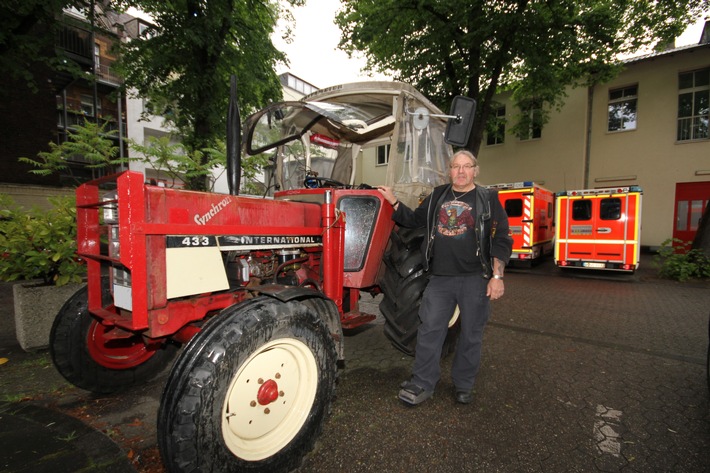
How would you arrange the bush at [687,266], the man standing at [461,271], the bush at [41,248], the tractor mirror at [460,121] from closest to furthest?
the man standing at [461,271] < the tractor mirror at [460,121] < the bush at [41,248] < the bush at [687,266]

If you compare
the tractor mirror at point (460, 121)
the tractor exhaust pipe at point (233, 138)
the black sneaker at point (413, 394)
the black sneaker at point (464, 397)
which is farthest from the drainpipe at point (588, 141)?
the tractor exhaust pipe at point (233, 138)

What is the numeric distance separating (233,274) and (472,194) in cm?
194

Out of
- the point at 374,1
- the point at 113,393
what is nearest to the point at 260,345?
the point at 113,393

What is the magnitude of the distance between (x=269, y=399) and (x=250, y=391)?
0.12m

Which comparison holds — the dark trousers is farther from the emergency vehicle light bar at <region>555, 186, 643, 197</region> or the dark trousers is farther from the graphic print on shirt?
the emergency vehicle light bar at <region>555, 186, 643, 197</region>

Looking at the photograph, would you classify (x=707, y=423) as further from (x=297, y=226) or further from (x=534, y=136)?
(x=534, y=136)

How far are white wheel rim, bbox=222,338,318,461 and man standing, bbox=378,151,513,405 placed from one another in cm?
99

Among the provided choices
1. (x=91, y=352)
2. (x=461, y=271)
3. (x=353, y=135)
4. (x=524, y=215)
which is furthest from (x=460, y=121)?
(x=524, y=215)

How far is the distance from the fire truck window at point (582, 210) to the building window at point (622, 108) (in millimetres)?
7967

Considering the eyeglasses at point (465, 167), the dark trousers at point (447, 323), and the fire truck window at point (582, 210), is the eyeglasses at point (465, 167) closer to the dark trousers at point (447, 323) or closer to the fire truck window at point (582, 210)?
the dark trousers at point (447, 323)

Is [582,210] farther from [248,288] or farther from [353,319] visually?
[248,288]

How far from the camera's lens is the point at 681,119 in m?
13.3

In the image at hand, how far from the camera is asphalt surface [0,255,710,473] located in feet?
6.73

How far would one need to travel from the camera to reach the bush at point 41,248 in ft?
11.2
